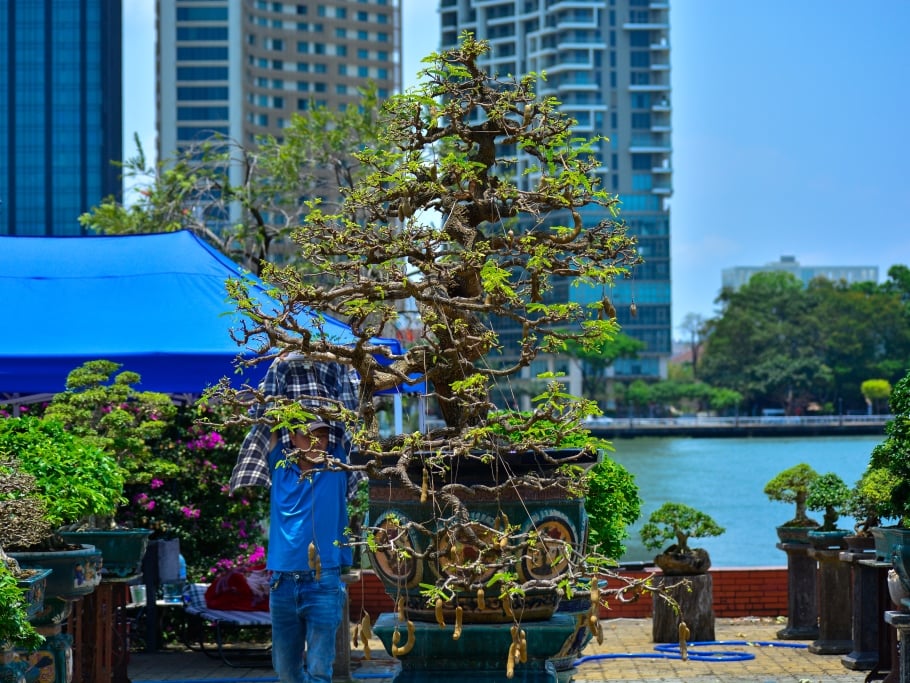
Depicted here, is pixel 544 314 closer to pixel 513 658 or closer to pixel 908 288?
pixel 513 658

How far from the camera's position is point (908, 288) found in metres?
119

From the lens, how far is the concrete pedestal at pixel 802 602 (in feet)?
33.7

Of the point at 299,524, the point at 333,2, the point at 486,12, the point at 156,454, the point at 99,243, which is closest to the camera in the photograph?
the point at 299,524

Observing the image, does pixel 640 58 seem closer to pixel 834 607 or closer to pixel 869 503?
pixel 834 607

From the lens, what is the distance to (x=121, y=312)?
34.5 ft

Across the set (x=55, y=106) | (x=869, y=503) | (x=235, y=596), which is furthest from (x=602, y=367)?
(x=869, y=503)

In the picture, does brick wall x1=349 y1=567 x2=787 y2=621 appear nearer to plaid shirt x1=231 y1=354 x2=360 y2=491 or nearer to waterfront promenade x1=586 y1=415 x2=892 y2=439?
plaid shirt x1=231 y1=354 x2=360 y2=491

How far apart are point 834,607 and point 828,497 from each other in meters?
0.72

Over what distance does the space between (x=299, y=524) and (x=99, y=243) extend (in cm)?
624

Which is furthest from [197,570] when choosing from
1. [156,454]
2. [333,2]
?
[333,2]

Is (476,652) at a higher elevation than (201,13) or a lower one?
lower

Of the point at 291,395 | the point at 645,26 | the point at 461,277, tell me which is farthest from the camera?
the point at 645,26

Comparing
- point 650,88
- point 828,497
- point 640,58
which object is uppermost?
point 640,58

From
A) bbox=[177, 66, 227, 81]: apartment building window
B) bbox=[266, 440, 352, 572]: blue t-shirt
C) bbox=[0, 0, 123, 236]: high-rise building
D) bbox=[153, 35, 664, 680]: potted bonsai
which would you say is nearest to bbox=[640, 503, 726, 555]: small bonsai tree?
bbox=[266, 440, 352, 572]: blue t-shirt
